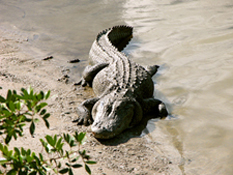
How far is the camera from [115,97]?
4500mm

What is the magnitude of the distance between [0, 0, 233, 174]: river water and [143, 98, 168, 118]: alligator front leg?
18cm

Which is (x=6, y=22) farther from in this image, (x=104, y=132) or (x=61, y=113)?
(x=104, y=132)

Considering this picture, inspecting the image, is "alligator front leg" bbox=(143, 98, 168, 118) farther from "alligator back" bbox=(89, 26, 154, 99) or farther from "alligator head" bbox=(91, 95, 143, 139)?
"alligator head" bbox=(91, 95, 143, 139)

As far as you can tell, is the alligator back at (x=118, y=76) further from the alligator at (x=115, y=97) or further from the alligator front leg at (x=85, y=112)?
the alligator front leg at (x=85, y=112)

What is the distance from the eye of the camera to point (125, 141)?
408 centimetres

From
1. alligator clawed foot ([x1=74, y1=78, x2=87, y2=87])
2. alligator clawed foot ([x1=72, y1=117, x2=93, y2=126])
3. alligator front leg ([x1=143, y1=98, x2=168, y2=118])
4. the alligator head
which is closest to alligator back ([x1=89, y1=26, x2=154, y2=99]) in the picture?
alligator front leg ([x1=143, y1=98, x2=168, y2=118])

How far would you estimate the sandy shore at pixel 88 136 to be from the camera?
3426mm

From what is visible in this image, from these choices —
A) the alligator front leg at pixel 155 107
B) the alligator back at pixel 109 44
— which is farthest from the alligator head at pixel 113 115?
the alligator back at pixel 109 44

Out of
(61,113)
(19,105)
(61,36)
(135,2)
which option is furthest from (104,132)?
(135,2)

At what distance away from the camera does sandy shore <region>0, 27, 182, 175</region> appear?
3.43 meters

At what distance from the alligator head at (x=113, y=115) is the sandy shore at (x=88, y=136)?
148 millimetres

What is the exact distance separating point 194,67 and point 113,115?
9.00 feet

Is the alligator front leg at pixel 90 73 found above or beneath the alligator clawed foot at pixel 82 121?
above

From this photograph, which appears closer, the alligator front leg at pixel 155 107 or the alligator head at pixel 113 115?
the alligator head at pixel 113 115
